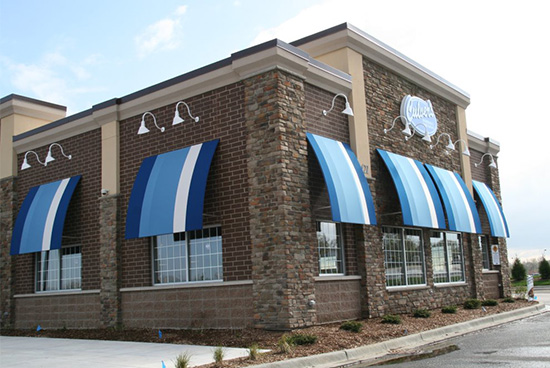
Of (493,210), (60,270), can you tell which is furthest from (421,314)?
(60,270)

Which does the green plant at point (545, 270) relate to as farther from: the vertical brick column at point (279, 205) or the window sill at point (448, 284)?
the vertical brick column at point (279, 205)

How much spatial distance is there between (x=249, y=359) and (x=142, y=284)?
7413 mm

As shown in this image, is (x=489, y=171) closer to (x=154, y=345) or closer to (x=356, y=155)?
(x=356, y=155)

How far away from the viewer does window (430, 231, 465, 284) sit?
20852 millimetres

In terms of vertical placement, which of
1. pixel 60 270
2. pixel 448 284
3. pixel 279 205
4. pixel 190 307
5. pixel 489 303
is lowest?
pixel 489 303

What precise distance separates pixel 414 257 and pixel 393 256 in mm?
1427

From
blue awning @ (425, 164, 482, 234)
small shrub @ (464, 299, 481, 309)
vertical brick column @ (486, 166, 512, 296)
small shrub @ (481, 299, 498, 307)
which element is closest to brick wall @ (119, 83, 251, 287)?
blue awning @ (425, 164, 482, 234)

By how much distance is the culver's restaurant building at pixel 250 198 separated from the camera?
582 inches

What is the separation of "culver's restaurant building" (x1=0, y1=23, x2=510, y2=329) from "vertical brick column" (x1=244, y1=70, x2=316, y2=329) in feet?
0.14

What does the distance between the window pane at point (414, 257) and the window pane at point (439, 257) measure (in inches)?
37.6

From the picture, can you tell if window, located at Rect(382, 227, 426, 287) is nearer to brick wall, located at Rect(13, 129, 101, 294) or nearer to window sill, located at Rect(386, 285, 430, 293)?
window sill, located at Rect(386, 285, 430, 293)

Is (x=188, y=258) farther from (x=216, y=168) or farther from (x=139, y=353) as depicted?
(x=139, y=353)

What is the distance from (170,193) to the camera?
16031mm

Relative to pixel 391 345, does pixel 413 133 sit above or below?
above
